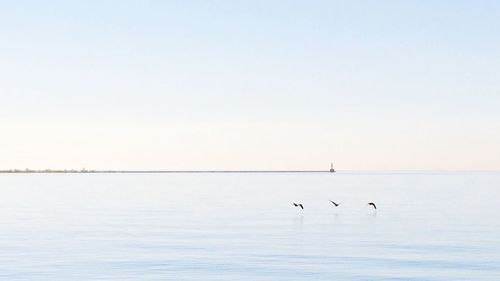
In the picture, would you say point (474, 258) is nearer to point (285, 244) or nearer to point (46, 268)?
point (285, 244)

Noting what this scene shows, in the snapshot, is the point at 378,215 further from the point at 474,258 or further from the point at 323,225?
the point at 474,258

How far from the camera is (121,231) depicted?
2434 inches

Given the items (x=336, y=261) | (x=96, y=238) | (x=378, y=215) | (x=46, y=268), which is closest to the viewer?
(x=46, y=268)

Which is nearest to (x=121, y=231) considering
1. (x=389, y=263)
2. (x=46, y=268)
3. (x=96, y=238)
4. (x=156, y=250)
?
(x=96, y=238)

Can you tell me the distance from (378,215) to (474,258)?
3652 cm

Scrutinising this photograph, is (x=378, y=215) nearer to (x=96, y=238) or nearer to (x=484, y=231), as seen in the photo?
(x=484, y=231)

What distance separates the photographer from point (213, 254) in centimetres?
4631

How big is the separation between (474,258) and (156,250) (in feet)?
59.4

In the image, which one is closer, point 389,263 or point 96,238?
point 389,263

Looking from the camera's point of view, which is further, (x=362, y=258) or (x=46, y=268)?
(x=362, y=258)

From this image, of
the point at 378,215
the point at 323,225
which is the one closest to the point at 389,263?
the point at 323,225

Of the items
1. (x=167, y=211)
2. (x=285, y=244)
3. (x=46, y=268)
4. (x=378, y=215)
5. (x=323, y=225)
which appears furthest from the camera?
(x=167, y=211)

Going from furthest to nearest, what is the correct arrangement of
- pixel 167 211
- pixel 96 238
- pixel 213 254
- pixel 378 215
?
pixel 167 211 → pixel 378 215 → pixel 96 238 → pixel 213 254

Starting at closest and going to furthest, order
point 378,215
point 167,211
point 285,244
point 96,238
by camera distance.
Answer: point 285,244 < point 96,238 < point 378,215 < point 167,211
